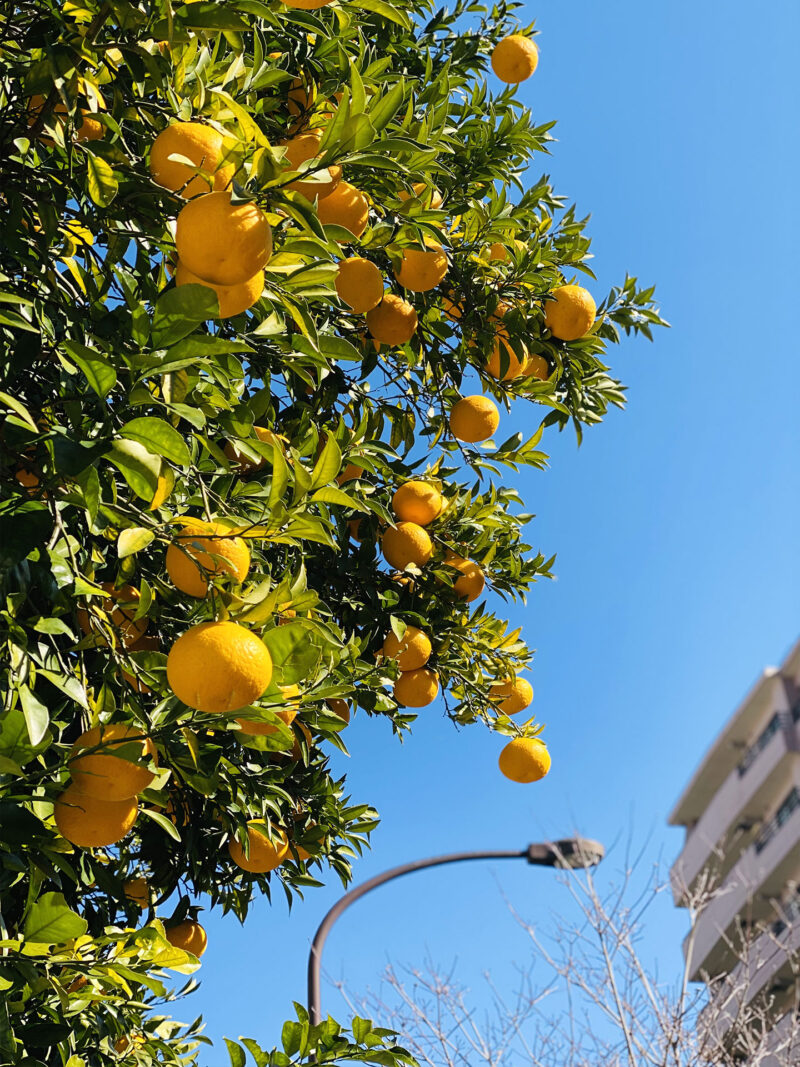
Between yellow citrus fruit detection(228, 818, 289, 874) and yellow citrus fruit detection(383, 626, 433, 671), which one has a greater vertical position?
yellow citrus fruit detection(383, 626, 433, 671)

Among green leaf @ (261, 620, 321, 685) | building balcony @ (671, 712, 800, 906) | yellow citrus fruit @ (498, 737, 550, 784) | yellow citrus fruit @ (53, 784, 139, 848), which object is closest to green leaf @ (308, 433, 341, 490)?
green leaf @ (261, 620, 321, 685)

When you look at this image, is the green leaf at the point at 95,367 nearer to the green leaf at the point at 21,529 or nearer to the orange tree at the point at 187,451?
the orange tree at the point at 187,451

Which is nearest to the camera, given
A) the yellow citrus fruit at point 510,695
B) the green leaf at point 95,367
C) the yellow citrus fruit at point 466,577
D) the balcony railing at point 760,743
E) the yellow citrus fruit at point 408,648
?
the green leaf at point 95,367

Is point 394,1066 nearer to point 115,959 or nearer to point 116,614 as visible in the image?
point 115,959

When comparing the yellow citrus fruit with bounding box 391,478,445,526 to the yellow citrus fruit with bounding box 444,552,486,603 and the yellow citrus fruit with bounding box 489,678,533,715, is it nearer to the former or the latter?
the yellow citrus fruit with bounding box 444,552,486,603

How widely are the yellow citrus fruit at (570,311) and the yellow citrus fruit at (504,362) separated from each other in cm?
14

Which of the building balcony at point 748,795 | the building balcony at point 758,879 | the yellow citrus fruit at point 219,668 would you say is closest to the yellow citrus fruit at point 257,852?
the yellow citrus fruit at point 219,668

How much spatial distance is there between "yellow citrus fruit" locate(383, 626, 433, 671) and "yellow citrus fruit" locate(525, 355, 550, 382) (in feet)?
2.88

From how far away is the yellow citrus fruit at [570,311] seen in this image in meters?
2.79

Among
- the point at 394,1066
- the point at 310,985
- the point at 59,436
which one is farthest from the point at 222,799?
the point at 310,985

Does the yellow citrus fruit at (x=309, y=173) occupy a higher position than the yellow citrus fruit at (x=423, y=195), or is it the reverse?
the yellow citrus fruit at (x=423, y=195)

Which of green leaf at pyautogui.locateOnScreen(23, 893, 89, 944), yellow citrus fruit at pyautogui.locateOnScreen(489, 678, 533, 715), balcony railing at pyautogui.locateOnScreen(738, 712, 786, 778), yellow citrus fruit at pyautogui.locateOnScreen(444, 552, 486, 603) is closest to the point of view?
green leaf at pyautogui.locateOnScreen(23, 893, 89, 944)

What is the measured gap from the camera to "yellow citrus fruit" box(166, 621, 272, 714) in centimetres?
150

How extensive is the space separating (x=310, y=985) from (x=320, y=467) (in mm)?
5749
